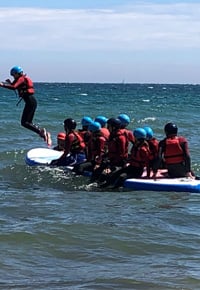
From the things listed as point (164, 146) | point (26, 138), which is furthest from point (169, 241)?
point (26, 138)

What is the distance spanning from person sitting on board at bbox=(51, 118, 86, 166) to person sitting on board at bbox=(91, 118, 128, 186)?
122 centimetres

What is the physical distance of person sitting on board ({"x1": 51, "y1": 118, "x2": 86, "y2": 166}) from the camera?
1492 cm

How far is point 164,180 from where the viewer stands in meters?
13.1

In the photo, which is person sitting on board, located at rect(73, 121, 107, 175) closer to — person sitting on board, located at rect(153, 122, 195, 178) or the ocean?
the ocean

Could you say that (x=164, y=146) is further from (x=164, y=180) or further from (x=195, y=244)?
(x=195, y=244)

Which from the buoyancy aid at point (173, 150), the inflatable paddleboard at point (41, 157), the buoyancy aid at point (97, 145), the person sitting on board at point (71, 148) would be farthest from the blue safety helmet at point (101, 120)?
the buoyancy aid at point (173, 150)

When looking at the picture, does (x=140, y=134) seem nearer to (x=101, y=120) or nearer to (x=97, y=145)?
(x=97, y=145)

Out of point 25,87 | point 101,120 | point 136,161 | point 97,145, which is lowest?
point 136,161

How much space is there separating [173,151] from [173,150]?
0.06 feet

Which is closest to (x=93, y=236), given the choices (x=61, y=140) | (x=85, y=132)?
(x=85, y=132)

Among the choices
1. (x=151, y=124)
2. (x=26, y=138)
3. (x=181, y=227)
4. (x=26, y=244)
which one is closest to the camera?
(x=26, y=244)

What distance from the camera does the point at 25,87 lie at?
13.2 metres

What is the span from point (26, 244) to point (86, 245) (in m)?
0.75

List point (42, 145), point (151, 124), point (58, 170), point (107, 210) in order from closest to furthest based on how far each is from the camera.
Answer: point (107, 210) → point (58, 170) → point (42, 145) → point (151, 124)
